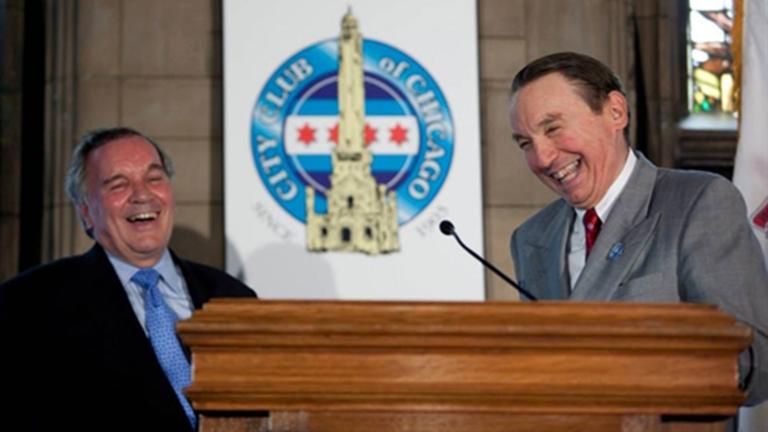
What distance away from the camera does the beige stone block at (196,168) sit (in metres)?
6.40

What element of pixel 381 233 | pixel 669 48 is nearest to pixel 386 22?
pixel 381 233

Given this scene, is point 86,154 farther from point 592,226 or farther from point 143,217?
point 592,226

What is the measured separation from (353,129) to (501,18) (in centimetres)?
94

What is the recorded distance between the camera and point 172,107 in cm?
642

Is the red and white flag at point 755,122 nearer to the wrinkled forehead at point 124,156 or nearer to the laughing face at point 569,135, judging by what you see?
the laughing face at point 569,135

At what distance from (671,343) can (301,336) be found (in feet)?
1.57

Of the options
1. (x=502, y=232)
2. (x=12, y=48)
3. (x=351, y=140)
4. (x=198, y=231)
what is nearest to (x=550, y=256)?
(x=351, y=140)

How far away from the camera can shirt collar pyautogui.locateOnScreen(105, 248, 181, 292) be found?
150 inches

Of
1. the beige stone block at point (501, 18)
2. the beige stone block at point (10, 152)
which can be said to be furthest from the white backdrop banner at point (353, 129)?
the beige stone block at point (10, 152)

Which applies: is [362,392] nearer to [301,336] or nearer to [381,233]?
[301,336]

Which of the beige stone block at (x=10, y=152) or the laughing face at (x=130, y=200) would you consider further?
the beige stone block at (x=10, y=152)

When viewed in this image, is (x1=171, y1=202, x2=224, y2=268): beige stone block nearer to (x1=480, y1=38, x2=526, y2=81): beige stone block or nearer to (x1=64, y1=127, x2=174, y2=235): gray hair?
(x1=480, y1=38, x2=526, y2=81): beige stone block

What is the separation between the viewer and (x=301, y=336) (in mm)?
1801

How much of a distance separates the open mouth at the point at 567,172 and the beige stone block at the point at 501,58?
3612 mm
